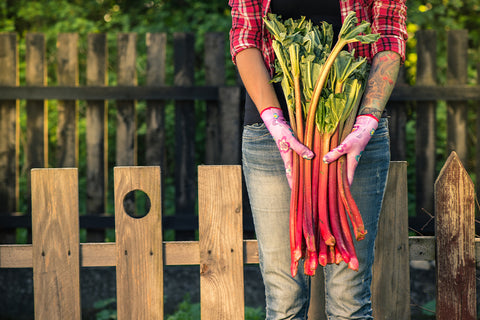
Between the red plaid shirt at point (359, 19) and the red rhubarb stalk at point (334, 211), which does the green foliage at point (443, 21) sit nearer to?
the red plaid shirt at point (359, 19)

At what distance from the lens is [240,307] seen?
207cm

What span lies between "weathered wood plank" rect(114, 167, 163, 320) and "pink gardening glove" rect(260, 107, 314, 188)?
24.2 inches

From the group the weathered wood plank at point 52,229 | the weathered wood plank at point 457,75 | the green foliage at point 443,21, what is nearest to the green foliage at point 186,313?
the weathered wood plank at point 52,229

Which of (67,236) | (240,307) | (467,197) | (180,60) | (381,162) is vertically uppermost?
(180,60)

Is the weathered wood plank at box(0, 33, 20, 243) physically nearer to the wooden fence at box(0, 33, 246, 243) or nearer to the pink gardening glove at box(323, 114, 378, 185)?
the wooden fence at box(0, 33, 246, 243)

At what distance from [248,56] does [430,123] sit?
3109mm

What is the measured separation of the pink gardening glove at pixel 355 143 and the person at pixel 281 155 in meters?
0.04

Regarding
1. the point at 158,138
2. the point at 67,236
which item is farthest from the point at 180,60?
the point at 67,236

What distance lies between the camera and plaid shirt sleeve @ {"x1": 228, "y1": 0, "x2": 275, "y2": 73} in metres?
1.76

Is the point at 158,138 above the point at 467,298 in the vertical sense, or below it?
above

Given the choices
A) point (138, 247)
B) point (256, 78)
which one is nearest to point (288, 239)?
point (256, 78)

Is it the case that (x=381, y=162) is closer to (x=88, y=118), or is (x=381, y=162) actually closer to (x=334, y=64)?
(x=334, y=64)

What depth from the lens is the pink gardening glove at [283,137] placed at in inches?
62.5

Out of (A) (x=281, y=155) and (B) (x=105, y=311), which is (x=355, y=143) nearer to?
(A) (x=281, y=155)
